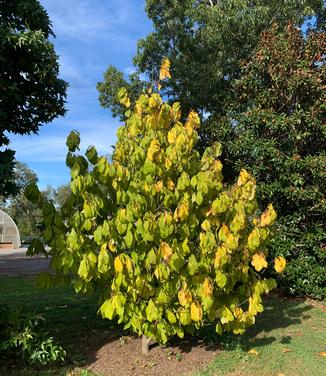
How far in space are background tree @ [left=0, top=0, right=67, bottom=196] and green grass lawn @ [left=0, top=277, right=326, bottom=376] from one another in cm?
232

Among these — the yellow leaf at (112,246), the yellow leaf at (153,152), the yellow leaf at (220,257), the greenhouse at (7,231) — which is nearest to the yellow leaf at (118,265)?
the yellow leaf at (112,246)

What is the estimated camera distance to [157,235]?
15.1 feet

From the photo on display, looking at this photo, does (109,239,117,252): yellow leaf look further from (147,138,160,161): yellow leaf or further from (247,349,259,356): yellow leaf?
(247,349,259,356): yellow leaf

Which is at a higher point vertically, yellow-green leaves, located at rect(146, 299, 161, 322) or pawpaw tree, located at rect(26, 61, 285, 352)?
pawpaw tree, located at rect(26, 61, 285, 352)

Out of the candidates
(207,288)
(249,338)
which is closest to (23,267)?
(249,338)

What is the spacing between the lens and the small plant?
4.74 metres

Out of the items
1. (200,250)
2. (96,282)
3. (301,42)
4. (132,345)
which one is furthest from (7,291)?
(301,42)

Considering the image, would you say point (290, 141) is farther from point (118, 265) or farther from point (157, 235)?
point (118, 265)

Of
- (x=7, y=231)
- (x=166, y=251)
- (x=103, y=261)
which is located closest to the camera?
(x=103, y=261)

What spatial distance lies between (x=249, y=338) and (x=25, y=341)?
3.14 meters

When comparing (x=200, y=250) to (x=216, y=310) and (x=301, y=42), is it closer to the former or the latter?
(x=216, y=310)

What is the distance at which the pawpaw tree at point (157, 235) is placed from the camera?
452 centimetres

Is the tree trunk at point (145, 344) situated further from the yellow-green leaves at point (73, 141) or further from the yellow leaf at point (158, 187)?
the yellow-green leaves at point (73, 141)

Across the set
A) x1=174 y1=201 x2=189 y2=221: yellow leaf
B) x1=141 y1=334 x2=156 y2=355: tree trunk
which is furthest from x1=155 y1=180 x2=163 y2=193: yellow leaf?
x1=141 y1=334 x2=156 y2=355: tree trunk
